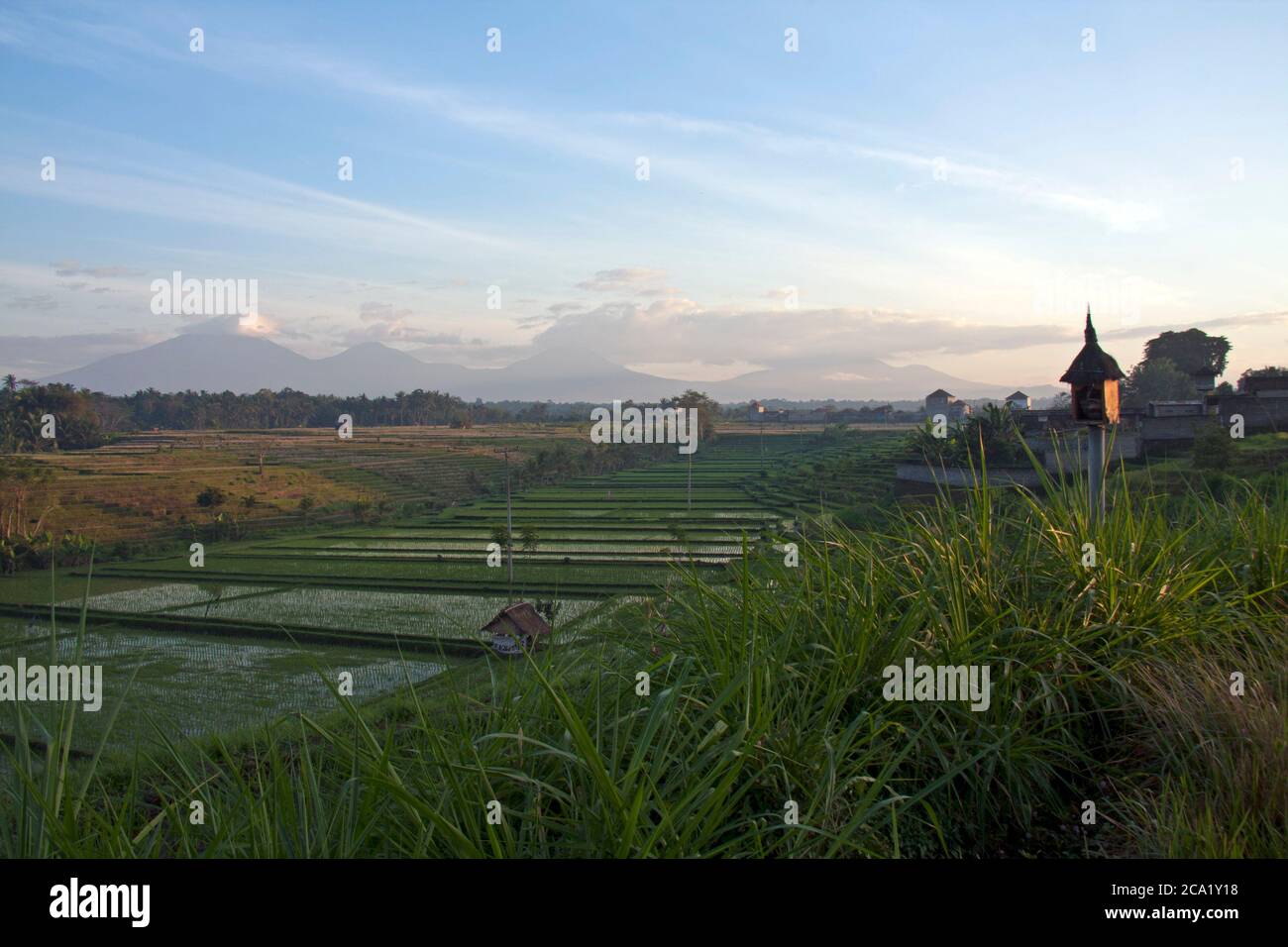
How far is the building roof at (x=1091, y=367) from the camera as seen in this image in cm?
513

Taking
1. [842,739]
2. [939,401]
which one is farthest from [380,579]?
[842,739]

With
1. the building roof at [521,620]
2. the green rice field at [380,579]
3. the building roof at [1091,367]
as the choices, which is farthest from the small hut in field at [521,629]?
the green rice field at [380,579]

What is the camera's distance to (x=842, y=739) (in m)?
2.45

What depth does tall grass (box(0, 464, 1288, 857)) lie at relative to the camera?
2051 mm

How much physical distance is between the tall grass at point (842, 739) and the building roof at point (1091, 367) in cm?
141

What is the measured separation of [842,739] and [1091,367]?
378cm

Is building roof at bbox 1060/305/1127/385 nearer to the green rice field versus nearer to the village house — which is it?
the green rice field

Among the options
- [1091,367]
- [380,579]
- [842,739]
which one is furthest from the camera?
[380,579]

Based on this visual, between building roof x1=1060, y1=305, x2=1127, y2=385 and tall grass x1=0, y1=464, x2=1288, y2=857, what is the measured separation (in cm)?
141

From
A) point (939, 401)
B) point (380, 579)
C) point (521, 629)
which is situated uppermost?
point (939, 401)

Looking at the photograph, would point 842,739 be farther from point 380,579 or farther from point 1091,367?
point 380,579

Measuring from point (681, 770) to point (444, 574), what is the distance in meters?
29.4
